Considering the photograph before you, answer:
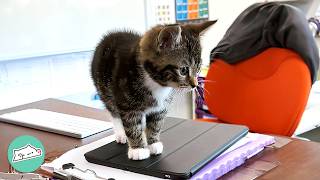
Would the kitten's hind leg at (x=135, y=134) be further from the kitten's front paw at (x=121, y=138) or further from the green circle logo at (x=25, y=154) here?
the green circle logo at (x=25, y=154)

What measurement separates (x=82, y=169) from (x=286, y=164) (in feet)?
1.25

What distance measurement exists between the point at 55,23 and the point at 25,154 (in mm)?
1341

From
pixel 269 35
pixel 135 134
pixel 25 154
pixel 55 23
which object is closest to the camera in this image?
pixel 25 154

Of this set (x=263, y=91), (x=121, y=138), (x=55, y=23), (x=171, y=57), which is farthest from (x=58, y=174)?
(x=55, y=23)

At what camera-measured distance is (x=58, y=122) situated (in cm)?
108

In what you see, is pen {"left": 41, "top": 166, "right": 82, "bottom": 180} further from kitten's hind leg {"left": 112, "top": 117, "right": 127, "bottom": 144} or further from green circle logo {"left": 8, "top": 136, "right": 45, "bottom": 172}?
kitten's hind leg {"left": 112, "top": 117, "right": 127, "bottom": 144}

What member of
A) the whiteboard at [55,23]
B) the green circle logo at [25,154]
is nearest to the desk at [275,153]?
the green circle logo at [25,154]

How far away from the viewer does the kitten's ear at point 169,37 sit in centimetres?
65

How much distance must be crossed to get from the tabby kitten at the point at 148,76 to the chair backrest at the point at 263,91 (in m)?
0.59

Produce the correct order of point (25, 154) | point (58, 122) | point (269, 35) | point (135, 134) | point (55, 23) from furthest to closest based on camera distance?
point (55, 23)
point (269, 35)
point (58, 122)
point (135, 134)
point (25, 154)

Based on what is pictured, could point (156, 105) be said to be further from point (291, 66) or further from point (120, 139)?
point (291, 66)

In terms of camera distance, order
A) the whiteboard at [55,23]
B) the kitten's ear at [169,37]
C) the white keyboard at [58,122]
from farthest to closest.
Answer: the whiteboard at [55,23], the white keyboard at [58,122], the kitten's ear at [169,37]

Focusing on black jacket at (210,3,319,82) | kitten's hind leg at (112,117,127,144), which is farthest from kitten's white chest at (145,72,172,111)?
black jacket at (210,3,319,82)

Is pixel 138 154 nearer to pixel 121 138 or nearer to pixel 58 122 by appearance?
pixel 121 138
